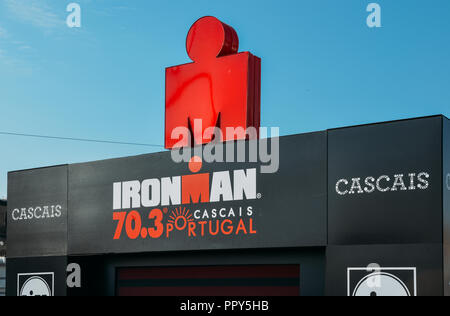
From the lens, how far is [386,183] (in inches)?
402

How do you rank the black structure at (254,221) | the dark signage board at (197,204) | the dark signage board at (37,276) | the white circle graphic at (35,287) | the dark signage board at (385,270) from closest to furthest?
the dark signage board at (385,270), the black structure at (254,221), the dark signage board at (197,204), the dark signage board at (37,276), the white circle graphic at (35,287)

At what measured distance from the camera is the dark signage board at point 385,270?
961cm

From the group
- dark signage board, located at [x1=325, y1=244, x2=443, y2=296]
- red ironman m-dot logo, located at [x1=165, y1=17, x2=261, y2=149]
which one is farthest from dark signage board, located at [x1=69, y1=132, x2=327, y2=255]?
red ironman m-dot logo, located at [x1=165, y1=17, x2=261, y2=149]

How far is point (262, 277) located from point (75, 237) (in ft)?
14.6

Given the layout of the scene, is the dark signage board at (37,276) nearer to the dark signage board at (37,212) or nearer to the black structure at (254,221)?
the black structure at (254,221)

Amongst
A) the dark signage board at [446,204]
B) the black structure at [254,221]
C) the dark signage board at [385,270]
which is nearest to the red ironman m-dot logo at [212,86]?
the black structure at [254,221]

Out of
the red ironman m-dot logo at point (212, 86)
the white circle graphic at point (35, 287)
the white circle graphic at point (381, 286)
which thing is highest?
Result: the red ironman m-dot logo at point (212, 86)

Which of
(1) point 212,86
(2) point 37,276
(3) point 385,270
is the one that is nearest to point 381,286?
(3) point 385,270

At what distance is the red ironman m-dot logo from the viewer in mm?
12625

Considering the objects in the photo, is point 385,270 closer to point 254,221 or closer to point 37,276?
point 254,221

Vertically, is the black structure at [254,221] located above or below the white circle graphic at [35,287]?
above

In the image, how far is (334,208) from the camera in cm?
1067

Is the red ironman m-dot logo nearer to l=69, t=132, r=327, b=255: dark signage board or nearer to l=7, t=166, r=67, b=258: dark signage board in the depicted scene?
l=69, t=132, r=327, b=255: dark signage board

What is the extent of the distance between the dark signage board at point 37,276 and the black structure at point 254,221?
0.03 metres
